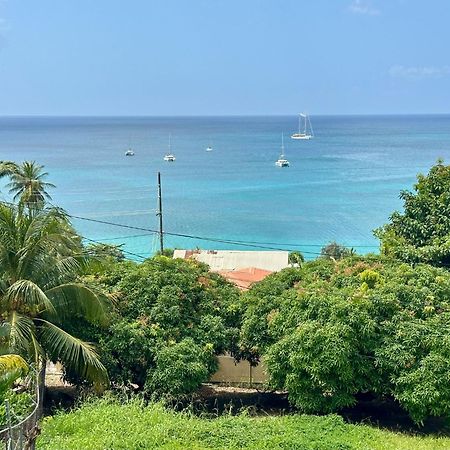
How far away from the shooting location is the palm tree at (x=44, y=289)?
1042cm

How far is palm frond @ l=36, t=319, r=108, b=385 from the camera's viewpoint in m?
10.6

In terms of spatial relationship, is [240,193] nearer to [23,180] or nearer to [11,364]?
[23,180]

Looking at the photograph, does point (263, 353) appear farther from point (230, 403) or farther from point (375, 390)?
point (375, 390)

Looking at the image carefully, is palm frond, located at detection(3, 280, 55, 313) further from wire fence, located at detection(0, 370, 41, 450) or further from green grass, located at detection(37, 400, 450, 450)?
green grass, located at detection(37, 400, 450, 450)

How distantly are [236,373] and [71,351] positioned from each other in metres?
6.13

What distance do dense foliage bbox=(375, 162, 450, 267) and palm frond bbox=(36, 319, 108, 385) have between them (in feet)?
35.4

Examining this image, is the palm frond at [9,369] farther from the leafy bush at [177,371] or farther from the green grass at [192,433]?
the leafy bush at [177,371]

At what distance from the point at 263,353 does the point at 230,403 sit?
1762mm

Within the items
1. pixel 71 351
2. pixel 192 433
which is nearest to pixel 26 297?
pixel 71 351

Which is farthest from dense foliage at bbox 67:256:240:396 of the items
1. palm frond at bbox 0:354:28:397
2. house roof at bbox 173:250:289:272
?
house roof at bbox 173:250:289:272

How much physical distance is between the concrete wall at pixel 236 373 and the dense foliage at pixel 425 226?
20.5ft

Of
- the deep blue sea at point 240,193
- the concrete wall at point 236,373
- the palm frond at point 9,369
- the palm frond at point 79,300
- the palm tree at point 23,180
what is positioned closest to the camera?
the palm frond at point 9,369

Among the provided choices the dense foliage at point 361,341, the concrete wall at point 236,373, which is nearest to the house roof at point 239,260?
the concrete wall at point 236,373

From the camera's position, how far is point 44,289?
11.2 metres
